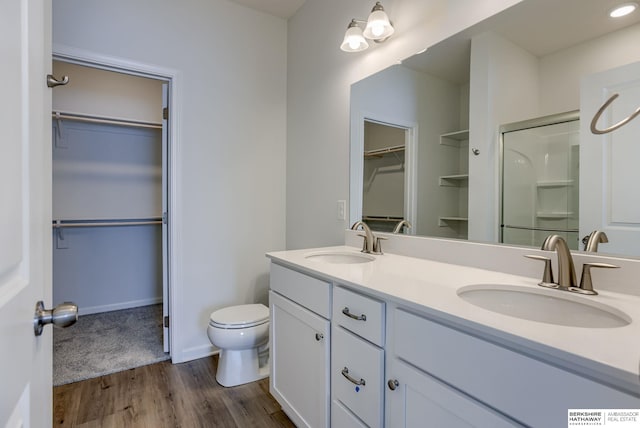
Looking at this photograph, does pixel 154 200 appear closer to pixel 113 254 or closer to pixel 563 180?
pixel 113 254

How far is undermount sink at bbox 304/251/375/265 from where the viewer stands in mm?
1739

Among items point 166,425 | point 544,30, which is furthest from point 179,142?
point 544,30

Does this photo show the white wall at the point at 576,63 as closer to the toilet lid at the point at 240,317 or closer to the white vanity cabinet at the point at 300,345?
the white vanity cabinet at the point at 300,345

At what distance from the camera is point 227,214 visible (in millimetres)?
2486

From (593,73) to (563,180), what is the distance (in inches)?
13.9

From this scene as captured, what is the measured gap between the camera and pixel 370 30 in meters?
1.68

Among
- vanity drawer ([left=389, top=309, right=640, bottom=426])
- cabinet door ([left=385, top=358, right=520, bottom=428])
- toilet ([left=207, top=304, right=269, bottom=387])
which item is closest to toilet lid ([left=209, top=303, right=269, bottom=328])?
toilet ([left=207, top=304, right=269, bottom=387])

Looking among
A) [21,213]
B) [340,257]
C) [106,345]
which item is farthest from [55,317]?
[106,345]

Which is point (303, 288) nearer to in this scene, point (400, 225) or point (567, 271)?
point (400, 225)

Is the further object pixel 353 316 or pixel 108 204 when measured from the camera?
pixel 108 204

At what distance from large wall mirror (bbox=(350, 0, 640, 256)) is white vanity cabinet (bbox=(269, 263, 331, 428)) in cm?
66

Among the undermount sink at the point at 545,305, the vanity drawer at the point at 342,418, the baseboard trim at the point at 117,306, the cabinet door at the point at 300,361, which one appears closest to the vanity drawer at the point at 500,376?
the undermount sink at the point at 545,305

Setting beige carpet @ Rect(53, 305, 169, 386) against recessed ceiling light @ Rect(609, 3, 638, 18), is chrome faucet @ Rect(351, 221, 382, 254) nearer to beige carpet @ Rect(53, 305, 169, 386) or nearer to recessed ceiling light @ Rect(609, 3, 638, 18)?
recessed ceiling light @ Rect(609, 3, 638, 18)

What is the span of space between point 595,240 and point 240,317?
1.81 m
